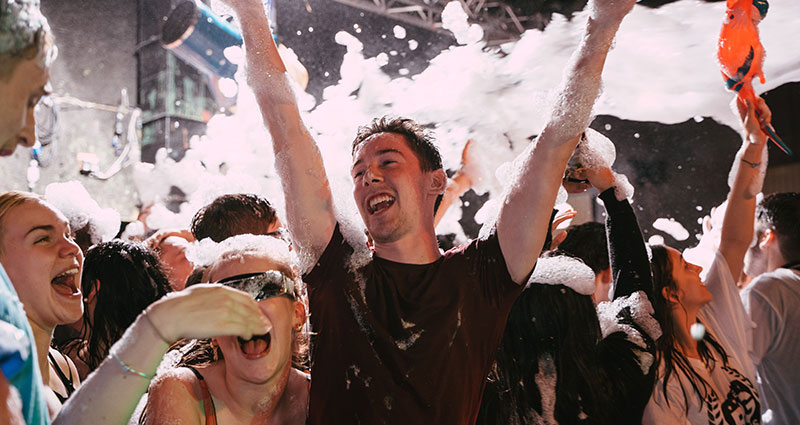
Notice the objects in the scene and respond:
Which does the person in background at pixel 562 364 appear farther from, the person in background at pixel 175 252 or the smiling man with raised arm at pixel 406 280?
the person in background at pixel 175 252

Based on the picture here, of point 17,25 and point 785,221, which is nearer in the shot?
point 17,25

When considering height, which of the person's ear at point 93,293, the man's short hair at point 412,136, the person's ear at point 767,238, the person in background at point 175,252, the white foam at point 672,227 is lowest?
the white foam at point 672,227

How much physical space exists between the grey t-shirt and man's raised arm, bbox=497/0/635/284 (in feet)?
6.09

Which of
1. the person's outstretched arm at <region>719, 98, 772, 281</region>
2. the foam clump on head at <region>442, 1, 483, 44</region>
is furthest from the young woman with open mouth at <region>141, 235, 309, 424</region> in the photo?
the foam clump on head at <region>442, 1, 483, 44</region>

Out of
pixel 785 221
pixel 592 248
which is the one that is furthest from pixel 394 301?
pixel 785 221

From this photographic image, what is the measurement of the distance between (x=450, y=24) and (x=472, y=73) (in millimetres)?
1557

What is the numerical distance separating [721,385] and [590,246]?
72 cm

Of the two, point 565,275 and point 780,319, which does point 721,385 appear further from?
point 565,275

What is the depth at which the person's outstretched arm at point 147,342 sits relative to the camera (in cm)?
104

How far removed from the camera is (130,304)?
245 centimetres

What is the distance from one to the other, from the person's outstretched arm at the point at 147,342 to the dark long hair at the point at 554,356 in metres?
1.03

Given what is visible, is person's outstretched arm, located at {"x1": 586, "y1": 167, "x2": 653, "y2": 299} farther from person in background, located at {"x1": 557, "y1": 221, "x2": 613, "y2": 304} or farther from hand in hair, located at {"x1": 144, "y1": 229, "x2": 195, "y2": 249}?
hand in hair, located at {"x1": 144, "y1": 229, "x2": 195, "y2": 249}

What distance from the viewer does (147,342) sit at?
3.40ft

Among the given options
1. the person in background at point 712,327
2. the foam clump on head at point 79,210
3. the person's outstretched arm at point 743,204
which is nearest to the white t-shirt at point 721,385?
the person in background at point 712,327
